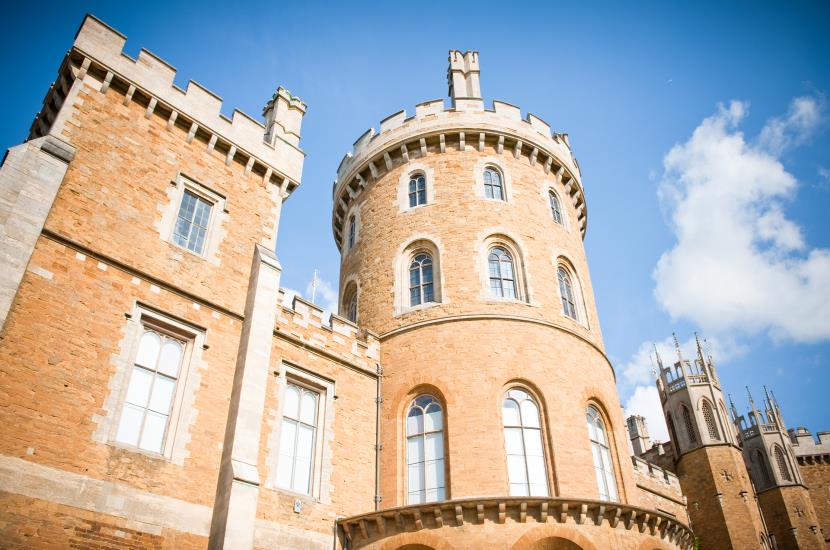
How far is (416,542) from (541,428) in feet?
14.0

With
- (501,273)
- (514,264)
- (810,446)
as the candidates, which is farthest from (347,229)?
(810,446)

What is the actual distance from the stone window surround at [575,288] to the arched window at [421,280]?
3.85m

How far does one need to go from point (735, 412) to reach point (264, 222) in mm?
41289

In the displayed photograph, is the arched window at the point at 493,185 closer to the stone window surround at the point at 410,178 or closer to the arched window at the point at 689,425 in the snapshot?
the stone window surround at the point at 410,178

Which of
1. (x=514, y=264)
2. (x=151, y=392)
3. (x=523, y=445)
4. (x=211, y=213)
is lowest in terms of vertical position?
(x=523, y=445)

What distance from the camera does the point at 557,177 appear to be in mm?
21984

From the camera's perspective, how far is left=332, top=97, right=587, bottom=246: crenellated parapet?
2072 centimetres

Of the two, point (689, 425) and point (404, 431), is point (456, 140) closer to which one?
point (404, 431)

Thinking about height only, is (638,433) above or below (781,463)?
above

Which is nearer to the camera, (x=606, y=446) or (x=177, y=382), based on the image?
(x=177, y=382)

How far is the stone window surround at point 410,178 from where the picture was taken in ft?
65.5

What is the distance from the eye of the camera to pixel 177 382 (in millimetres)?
13000

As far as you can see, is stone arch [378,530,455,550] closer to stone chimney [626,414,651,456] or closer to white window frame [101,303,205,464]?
white window frame [101,303,205,464]

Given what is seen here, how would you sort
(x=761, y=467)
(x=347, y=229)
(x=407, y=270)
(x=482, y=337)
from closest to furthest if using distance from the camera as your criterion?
1. (x=482, y=337)
2. (x=407, y=270)
3. (x=347, y=229)
4. (x=761, y=467)
